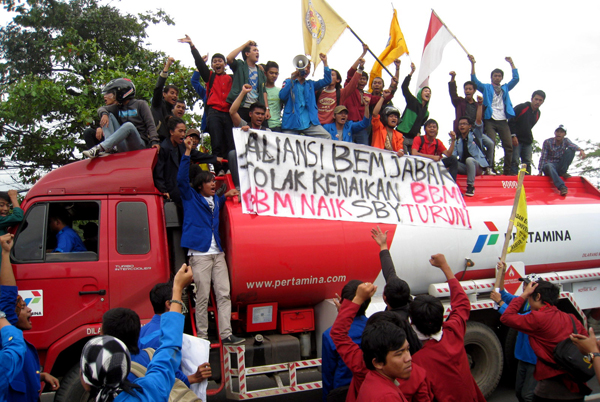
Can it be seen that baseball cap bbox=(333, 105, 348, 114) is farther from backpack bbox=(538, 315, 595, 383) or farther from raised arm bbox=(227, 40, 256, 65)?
backpack bbox=(538, 315, 595, 383)

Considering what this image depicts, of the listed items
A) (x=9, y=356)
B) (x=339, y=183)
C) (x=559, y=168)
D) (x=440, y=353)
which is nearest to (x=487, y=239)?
(x=339, y=183)

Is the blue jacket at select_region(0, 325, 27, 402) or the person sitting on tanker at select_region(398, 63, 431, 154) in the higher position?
the person sitting on tanker at select_region(398, 63, 431, 154)

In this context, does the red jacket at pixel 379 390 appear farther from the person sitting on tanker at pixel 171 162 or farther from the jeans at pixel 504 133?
the jeans at pixel 504 133

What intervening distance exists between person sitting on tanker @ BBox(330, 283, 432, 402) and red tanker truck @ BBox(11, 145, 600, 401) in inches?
80.6

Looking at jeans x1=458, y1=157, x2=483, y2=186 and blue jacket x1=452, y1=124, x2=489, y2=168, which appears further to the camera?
blue jacket x1=452, y1=124, x2=489, y2=168

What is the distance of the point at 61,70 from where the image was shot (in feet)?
40.6

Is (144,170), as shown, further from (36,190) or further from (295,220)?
(295,220)

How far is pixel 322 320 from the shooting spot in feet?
17.8

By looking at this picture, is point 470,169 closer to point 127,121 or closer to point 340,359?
point 340,359

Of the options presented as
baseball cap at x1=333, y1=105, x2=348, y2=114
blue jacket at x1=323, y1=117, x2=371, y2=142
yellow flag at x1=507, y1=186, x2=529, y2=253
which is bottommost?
yellow flag at x1=507, y1=186, x2=529, y2=253

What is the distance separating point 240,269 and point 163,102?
3.18 meters

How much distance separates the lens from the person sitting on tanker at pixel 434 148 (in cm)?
666

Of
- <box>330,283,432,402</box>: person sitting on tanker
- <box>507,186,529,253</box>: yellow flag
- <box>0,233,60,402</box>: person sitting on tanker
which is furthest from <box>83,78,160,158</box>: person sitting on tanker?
<box>507,186,529,253</box>: yellow flag

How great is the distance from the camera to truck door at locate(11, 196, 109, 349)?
4.52 metres
